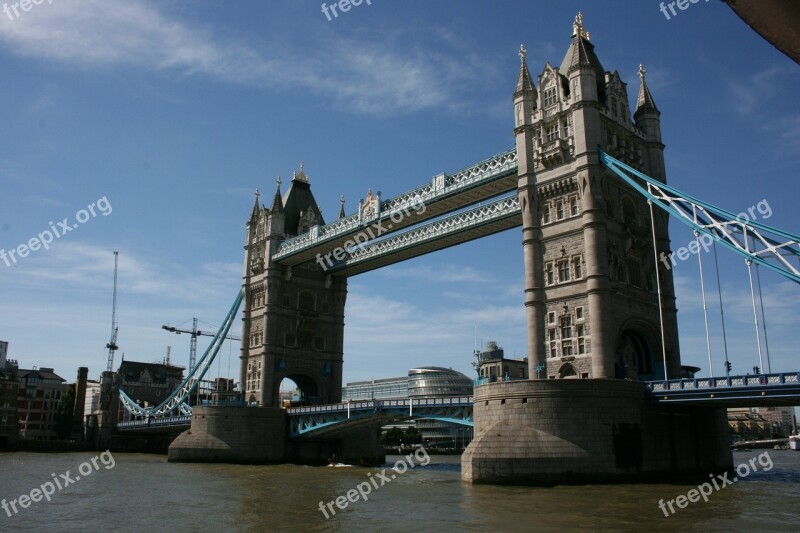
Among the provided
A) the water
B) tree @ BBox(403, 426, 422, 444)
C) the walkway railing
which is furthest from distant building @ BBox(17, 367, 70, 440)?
the water

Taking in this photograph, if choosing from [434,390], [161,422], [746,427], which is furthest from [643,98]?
[746,427]

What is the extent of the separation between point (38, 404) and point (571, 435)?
104 meters

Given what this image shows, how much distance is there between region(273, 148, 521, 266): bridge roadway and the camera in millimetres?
52812

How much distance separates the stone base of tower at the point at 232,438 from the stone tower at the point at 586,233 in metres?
30.4

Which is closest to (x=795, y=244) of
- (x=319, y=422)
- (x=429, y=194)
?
(x=429, y=194)

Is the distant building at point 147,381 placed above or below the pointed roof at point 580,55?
below

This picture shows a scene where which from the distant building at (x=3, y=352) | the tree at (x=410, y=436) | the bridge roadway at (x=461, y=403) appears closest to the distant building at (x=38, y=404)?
the distant building at (x=3, y=352)

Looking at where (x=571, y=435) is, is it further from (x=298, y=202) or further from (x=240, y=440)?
(x=298, y=202)

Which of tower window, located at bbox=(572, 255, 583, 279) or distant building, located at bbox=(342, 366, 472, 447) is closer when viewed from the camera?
tower window, located at bbox=(572, 255, 583, 279)

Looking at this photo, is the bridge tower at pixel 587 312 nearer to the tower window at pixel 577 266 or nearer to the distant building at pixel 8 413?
the tower window at pixel 577 266

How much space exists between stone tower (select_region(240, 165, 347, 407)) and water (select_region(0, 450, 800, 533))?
29125 mm

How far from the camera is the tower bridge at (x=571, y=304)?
125 feet

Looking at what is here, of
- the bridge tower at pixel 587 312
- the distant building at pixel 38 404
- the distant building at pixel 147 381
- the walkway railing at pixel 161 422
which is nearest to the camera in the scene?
the bridge tower at pixel 587 312

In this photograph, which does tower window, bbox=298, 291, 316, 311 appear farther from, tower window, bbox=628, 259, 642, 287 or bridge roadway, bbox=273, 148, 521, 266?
tower window, bbox=628, 259, 642, 287
